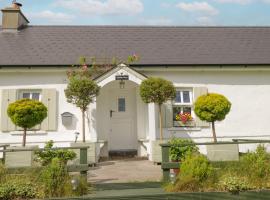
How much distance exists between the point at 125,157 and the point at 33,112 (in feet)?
14.8

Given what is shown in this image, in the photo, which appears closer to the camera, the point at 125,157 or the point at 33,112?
the point at 33,112

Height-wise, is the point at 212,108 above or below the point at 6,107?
below

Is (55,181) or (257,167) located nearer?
(55,181)

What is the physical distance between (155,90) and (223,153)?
3.84 meters

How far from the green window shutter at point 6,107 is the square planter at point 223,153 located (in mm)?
8036

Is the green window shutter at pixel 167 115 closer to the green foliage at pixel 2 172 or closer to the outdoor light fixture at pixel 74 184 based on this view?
the outdoor light fixture at pixel 74 184

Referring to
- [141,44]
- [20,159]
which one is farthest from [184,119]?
[20,159]

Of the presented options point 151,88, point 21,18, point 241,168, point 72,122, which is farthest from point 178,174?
point 21,18

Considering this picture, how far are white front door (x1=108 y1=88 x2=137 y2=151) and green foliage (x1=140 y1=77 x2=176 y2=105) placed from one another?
2.27 meters

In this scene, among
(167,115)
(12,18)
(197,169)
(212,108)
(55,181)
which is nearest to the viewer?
(55,181)

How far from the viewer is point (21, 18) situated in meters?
16.7

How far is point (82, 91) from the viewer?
Result: 11531 mm

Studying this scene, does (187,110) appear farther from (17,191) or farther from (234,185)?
(17,191)

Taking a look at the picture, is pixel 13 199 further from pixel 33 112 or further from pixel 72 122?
pixel 72 122
